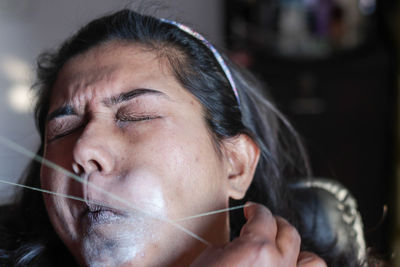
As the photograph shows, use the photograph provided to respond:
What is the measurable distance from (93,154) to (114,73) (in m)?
0.20

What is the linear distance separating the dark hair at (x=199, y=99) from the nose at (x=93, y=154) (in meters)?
0.24

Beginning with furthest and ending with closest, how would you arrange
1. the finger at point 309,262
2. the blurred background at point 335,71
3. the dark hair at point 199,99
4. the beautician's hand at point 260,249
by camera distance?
the blurred background at point 335,71
the dark hair at point 199,99
the finger at point 309,262
the beautician's hand at point 260,249

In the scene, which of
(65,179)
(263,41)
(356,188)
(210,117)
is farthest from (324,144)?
(65,179)

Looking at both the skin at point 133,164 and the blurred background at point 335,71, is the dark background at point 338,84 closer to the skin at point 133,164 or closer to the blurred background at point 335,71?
the blurred background at point 335,71

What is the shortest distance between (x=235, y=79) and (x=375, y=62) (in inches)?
72.5

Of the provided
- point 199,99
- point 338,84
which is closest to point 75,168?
point 199,99

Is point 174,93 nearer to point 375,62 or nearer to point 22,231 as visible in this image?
point 22,231

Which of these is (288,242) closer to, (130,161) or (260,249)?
(260,249)

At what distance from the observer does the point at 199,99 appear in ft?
2.90

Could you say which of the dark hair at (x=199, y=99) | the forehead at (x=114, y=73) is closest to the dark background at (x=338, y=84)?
the dark hair at (x=199, y=99)

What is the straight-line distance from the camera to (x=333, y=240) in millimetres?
1185

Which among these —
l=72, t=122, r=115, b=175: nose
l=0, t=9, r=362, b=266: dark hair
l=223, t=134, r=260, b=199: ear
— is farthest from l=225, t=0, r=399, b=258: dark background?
l=72, t=122, r=115, b=175: nose

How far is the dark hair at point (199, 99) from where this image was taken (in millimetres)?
922

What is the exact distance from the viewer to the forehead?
0.81 meters
